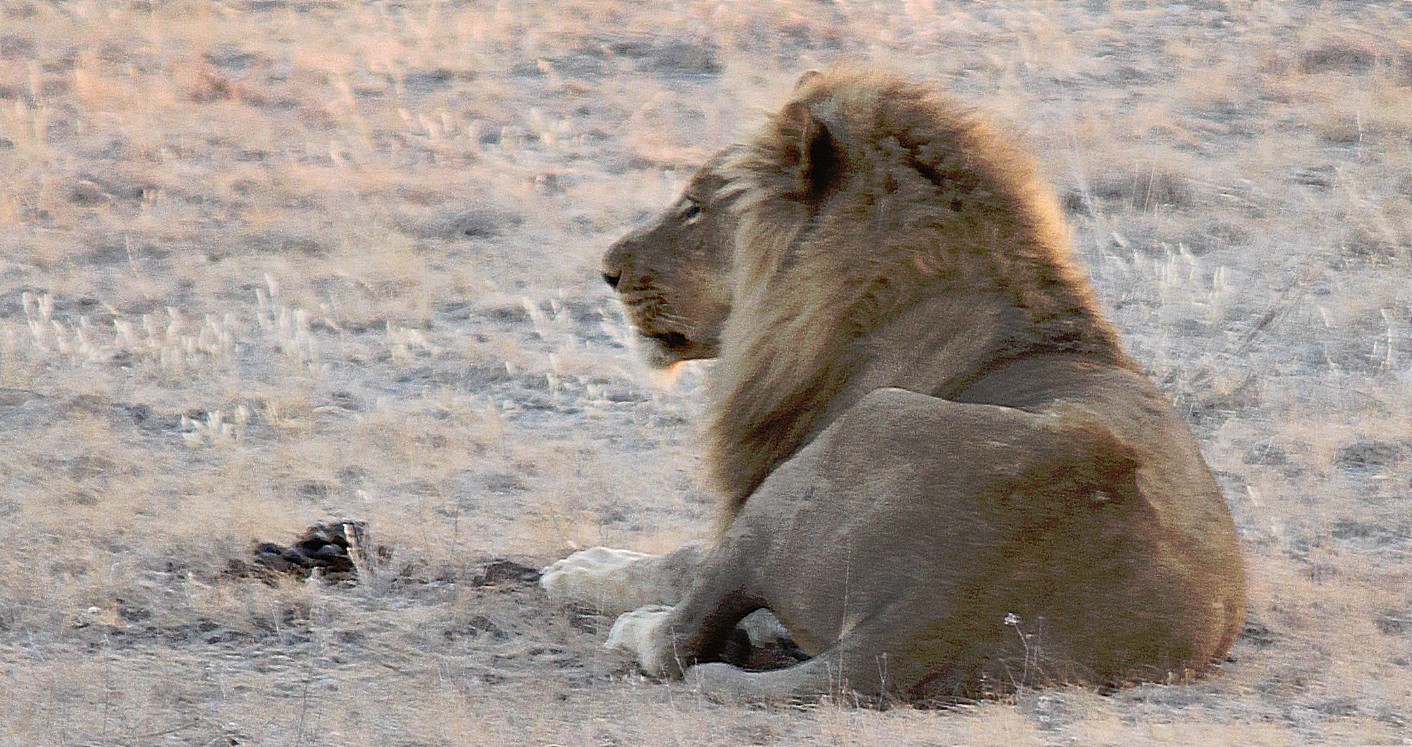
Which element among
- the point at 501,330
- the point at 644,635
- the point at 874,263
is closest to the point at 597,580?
the point at 644,635

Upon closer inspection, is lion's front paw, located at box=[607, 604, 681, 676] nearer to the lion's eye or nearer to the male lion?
the male lion

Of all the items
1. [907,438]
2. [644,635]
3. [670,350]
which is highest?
[907,438]

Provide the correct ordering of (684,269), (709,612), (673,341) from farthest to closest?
(673,341) → (684,269) → (709,612)

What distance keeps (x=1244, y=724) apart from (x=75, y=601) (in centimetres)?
316

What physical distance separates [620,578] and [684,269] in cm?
88

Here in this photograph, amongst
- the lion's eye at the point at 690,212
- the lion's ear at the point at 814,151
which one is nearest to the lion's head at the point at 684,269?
the lion's eye at the point at 690,212

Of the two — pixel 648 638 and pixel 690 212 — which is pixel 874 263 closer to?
pixel 690 212

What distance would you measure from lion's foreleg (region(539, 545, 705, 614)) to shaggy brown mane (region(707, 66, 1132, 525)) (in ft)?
1.05

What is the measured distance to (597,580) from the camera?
486cm

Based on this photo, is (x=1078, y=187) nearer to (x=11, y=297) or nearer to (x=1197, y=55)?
(x=1197, y=55)

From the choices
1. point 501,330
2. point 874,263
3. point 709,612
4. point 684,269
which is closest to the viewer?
point 709,612

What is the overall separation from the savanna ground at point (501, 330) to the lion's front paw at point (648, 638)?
107 millimetres

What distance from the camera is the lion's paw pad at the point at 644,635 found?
411 centimetres

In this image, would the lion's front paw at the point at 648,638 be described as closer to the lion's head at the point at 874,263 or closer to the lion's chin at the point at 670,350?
the lion's head at the point at 874,263
